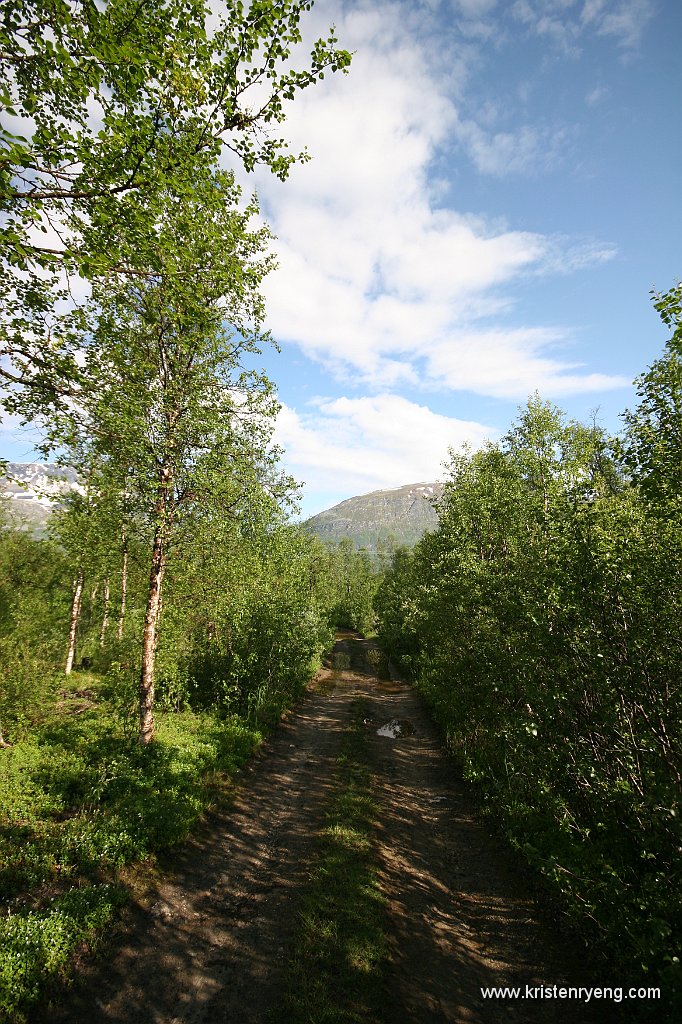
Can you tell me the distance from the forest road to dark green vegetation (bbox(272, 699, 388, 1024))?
0.25 m

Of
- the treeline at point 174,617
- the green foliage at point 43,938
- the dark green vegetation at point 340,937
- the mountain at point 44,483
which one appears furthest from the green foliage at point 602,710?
the mountain at point 44,483

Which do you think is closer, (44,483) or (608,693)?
(608,693)

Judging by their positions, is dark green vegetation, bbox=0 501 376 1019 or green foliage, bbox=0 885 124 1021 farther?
dark green vegetation, bbox=0 501 376 1019

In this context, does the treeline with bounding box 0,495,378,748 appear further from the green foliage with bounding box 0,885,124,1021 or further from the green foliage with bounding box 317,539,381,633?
the green foliage with bounding box 317,539,381,633

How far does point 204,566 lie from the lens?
14922mm

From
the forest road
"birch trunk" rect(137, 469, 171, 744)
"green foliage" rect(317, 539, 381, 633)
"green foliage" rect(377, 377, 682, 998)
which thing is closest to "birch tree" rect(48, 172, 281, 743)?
"birch trunk" rect(137, 469, 171, 744)

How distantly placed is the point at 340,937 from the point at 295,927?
959 mm

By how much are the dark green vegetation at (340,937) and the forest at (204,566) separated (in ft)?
11.8

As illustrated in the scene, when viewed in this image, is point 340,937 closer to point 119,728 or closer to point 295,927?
point 295,927

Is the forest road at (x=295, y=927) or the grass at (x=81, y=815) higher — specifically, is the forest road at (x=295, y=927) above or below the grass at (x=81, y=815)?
below

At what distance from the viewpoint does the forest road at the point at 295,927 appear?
665cm

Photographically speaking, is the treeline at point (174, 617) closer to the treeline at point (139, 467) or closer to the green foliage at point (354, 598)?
the treeline at point (139, 467)

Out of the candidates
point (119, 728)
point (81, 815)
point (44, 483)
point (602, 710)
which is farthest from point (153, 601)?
point (602, 710)

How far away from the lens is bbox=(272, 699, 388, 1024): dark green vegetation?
6516mm
